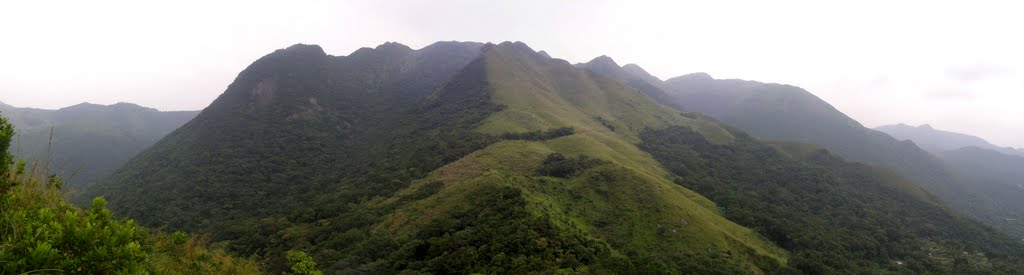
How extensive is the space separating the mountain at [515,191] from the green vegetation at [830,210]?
1.77ft

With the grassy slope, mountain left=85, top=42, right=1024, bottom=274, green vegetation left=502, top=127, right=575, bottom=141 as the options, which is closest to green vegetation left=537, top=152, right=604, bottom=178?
mountain left=85, top=42, right=1024, bottom=274

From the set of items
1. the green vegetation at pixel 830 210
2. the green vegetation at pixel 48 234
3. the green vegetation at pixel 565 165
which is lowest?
the green vegetation at pixel 830 210

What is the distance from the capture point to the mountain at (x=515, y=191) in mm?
50281

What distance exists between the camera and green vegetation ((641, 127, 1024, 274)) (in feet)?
225

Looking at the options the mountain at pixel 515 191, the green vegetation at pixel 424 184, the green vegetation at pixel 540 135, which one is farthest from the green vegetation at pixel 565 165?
the green vegetation at pixel 540 135

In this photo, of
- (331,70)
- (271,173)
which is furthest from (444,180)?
(331,70)

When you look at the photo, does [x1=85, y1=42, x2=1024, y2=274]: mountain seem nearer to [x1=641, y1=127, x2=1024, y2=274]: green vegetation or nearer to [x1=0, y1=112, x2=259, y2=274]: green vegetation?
[x1=641, y1=127, x2=1024, y2=274]: green vegetation

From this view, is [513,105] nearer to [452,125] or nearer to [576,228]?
[452,125]

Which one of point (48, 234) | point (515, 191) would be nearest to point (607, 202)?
point (515, 191)

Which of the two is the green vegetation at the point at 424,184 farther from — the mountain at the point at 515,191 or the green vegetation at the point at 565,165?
the green vegetation at the point at 565,165

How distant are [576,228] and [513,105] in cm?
8039

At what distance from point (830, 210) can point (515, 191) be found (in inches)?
3076

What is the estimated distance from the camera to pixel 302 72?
179750 millimetres

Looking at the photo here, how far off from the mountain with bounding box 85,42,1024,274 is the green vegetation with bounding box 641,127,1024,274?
1.77 feet
